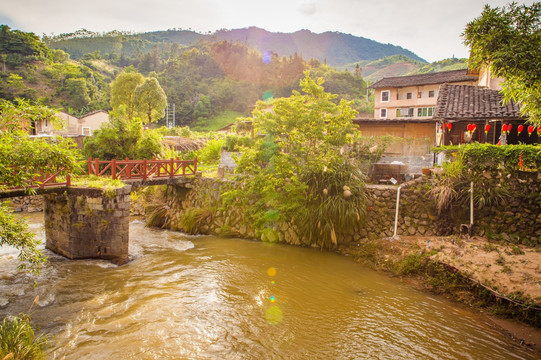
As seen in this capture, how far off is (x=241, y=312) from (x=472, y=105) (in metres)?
14.7

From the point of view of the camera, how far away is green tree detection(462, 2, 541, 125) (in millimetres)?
6633

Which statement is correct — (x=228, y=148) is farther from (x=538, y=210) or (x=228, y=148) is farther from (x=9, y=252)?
(x=538, y=210)

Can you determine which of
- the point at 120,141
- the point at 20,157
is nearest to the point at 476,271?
the point at 20,157

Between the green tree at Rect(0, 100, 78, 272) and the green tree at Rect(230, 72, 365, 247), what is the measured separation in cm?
845

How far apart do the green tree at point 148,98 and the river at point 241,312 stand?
29.3 metres

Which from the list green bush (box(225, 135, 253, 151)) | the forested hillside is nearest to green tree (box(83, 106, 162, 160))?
green bush (box(225, 135, 253, 151))

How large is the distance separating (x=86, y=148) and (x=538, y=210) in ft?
71.8

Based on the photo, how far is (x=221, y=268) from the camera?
11.8 meters

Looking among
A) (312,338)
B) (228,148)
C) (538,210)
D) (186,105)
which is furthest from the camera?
(186,105)

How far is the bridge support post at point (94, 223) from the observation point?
12000mm

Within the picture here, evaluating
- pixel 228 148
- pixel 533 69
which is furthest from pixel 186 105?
pixel 533 69

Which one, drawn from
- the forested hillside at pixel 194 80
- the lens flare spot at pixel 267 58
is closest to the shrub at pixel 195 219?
the forested hillside at pixel 194 80

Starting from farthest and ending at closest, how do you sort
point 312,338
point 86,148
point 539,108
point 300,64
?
point 300,64 < point 86,148 < point 312,338 < point 539,108

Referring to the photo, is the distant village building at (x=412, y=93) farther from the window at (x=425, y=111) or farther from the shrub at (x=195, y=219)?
the shrub at (x=195, y=219)
